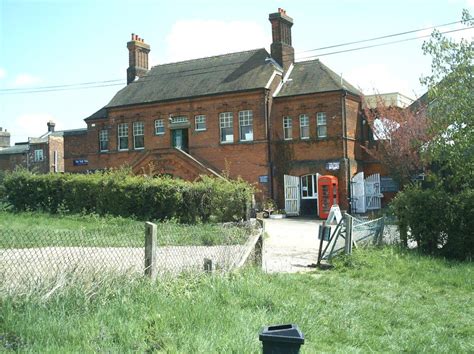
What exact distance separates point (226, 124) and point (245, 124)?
1356 millimetres

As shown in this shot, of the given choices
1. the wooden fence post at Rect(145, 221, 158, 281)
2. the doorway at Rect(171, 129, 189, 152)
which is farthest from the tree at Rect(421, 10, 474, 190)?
the doorway at Rect(171, 129, 189, 152)

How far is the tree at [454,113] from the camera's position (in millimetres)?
13969

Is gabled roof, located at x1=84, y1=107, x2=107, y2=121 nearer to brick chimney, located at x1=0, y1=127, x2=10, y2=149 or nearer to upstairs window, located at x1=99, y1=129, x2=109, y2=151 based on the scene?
upstairs window, located at x1=99, y1=129, x2=109, y2=151

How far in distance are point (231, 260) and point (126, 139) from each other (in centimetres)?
3052

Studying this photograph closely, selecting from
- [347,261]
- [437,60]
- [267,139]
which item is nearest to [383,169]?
[267,139]

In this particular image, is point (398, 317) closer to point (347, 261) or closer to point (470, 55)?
point (347, 261)

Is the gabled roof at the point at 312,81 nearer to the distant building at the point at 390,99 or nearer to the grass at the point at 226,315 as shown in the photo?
the distant building at the point at 390,99

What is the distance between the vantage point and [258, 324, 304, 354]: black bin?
139 inches

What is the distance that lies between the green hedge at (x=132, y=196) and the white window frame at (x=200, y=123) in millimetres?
11112

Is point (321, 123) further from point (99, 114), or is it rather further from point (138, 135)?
point (99, 114)

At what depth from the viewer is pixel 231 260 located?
9164 millimetres

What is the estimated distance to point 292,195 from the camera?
31.6m

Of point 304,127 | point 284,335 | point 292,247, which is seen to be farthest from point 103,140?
point 284,335

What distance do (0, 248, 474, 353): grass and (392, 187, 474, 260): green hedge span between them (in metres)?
4.30
